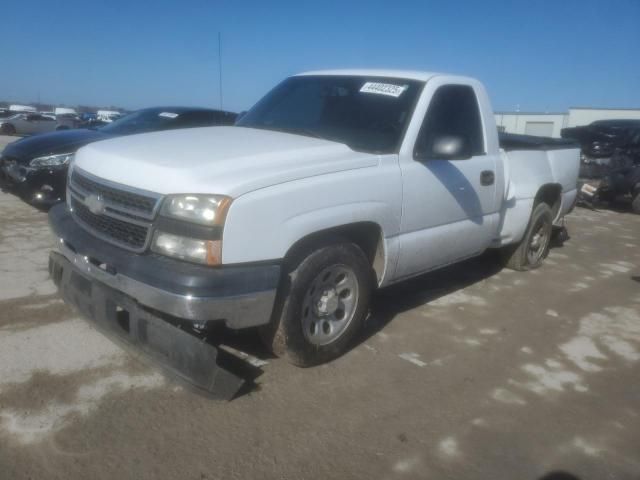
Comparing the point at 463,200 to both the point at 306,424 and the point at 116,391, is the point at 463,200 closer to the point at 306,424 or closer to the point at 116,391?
the point at 306,424

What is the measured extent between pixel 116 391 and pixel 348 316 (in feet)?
4.89

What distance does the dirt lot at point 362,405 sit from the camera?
2.54m

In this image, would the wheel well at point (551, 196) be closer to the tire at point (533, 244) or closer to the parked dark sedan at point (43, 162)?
the tire at point (533, 244)

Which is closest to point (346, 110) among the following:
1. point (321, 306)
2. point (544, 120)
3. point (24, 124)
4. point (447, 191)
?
point (447, 191)

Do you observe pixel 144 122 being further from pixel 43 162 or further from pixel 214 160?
pixel 214 160

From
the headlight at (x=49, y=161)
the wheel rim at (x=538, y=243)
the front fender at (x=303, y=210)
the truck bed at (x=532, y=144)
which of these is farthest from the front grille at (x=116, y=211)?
the wheel rim at (x=538, y=243)

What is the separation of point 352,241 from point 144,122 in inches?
205

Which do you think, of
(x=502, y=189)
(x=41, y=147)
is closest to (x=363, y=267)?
(x=502, y=189)

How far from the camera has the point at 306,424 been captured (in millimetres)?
2852

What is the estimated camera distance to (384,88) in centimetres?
402

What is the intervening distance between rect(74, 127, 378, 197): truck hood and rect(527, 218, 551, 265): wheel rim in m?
3.33

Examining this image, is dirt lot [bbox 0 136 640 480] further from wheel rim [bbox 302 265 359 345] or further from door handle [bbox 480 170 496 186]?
door handle [bbox 480 170 496 186]

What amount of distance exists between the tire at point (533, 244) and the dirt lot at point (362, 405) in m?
1.25

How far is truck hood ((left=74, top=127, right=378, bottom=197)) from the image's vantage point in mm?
2723
